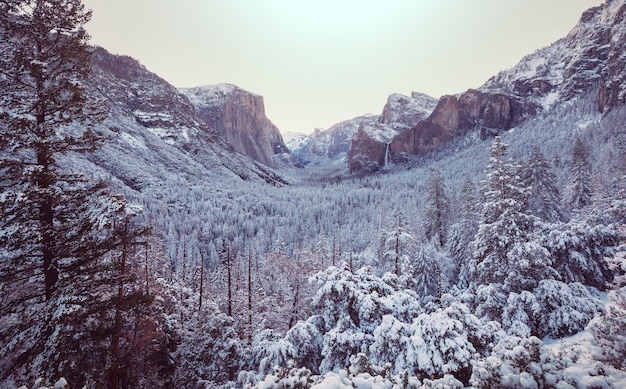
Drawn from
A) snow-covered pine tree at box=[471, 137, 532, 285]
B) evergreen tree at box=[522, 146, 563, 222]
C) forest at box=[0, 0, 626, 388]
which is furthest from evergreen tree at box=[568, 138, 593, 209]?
snow-covered pine tree at box=[471, 137, 532, 285]

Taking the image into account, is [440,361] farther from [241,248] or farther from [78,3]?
[241,248]

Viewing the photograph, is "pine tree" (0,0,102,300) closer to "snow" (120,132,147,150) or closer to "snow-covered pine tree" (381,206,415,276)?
"snow-covered pine tree" (381,206,415,276)

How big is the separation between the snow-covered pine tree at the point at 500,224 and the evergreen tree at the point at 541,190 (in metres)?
16.4

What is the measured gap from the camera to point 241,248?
93438 mm

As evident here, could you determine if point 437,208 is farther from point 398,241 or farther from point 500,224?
point 500,224

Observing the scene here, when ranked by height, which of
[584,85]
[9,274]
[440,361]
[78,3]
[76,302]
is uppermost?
[584,85]

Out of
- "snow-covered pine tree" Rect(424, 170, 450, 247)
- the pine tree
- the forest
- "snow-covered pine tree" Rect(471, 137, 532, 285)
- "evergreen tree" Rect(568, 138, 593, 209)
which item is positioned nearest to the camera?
the forest

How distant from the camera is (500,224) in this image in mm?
15516

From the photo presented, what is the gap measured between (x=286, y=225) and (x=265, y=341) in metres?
98.5

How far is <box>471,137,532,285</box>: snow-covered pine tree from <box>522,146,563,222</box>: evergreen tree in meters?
16.4

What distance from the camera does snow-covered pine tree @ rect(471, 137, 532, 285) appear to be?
50.4 ft

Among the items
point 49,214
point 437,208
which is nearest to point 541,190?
point 437,208

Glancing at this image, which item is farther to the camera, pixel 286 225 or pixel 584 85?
pixel 584 85

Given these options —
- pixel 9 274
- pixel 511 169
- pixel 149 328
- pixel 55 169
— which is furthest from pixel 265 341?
pixel 511 169
